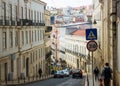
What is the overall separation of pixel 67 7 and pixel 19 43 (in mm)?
154666

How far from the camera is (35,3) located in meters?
57.6

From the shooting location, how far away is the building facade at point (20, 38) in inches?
1486

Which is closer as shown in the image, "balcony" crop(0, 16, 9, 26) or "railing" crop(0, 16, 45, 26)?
"balcony" crop(0, 16, 9, 26)

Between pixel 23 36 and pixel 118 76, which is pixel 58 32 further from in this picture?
pixel 118 76

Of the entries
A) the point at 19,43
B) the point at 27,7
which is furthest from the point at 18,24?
the point at 27,7

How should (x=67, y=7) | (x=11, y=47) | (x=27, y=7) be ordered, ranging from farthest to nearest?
(x=67, y=7) → (x=27, y=7) → (x=11, y=47)

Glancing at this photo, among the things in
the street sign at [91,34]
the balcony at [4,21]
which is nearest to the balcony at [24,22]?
the balcony at [4,21]

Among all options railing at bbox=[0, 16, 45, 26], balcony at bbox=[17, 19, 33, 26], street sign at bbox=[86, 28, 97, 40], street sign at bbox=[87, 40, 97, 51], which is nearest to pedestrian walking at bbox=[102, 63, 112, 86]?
street sign at bbox=[87, 40, 97, 51]

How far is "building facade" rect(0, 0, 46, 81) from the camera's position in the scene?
124 feet

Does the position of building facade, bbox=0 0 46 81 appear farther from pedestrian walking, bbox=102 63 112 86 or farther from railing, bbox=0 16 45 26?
pedestrian walking, bbox=102 63 112 86

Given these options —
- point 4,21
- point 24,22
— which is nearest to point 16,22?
point 24,22

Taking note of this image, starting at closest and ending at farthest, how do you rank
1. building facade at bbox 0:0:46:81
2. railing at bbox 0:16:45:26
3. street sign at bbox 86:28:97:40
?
street sign at bbox 86:28:97:40 → railing at bbox 0:16:45:26 → building facade at bbox 0:0:46:81

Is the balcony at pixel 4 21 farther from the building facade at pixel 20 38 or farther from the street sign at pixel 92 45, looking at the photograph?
the street sign at pixel 92 45

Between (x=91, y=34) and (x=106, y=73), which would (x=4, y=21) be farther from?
(x=91, y=34)
